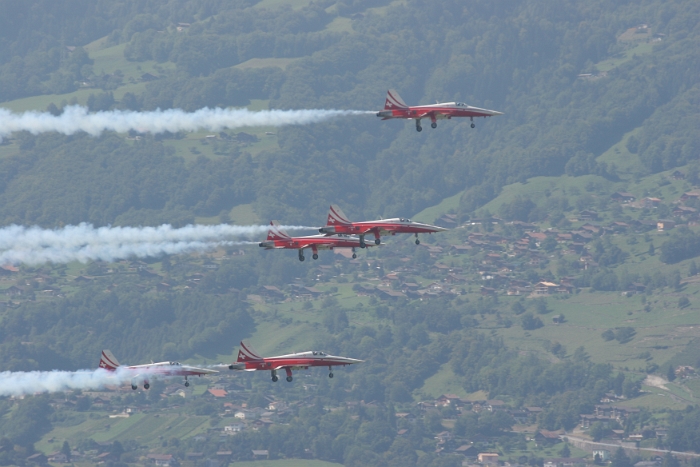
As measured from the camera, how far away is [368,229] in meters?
157

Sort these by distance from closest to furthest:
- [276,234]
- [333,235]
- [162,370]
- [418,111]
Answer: [162,370] → [276,234] → [333,235] → [418,111]

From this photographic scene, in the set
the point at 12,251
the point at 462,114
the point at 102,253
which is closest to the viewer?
the point at 462,114

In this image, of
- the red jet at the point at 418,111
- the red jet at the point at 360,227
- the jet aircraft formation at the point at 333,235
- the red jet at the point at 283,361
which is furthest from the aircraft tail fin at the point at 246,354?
the red jet at the point at 418,111

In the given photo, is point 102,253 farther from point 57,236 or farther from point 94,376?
point 94,376

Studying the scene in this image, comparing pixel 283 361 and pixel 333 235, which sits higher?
pixel 333 235

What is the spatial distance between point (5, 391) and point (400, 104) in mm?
49193

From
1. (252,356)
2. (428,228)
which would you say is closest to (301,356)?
(252,356)

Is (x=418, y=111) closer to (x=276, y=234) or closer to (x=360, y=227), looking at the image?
(x=360, y=227)

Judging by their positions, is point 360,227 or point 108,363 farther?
point 108,363

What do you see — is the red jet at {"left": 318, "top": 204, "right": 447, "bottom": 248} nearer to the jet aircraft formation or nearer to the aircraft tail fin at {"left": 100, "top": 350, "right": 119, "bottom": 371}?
the jet aircraft formation

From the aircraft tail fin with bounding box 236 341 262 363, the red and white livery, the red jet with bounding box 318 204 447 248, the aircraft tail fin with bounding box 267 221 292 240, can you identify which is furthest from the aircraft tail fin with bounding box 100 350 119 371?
the red jet with bounding box 318 204 447 248

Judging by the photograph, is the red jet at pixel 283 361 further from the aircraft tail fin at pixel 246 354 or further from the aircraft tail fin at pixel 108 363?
the aircraft tail fin at pixel 108 363

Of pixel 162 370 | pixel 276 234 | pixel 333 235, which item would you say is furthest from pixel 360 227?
pixel 162 370

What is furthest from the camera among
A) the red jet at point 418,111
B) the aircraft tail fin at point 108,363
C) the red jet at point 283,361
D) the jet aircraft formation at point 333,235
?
the aircraft tail fin at point 108,363
